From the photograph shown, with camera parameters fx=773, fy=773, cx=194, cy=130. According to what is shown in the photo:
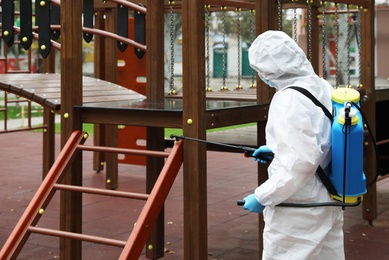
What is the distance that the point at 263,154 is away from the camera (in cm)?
402

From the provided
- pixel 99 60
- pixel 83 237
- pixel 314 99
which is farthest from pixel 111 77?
pixel 314 99

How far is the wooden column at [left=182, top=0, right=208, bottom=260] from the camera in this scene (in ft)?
15.6

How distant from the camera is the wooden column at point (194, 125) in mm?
4742

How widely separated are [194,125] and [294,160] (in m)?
1.29

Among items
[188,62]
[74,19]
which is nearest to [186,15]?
[188,62]

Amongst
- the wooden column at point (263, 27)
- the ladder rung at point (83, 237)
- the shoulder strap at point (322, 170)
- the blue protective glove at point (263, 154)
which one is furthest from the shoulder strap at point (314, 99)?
the wooden column at point (263, 27)

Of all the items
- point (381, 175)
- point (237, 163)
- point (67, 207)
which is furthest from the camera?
point (237, 163)

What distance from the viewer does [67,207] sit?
208 inches

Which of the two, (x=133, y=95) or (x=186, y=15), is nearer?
(x=186, y=15)

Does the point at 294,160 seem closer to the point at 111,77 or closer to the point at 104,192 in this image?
the point at 104,192

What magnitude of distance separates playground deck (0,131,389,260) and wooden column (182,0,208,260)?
4.08 ft

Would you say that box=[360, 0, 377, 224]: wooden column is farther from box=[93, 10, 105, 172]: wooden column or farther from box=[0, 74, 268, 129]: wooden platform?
box=[93, 10, 105, 172]: wooden column

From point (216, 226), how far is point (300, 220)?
3376 millimetres

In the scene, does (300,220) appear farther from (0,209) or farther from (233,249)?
(0,209)
